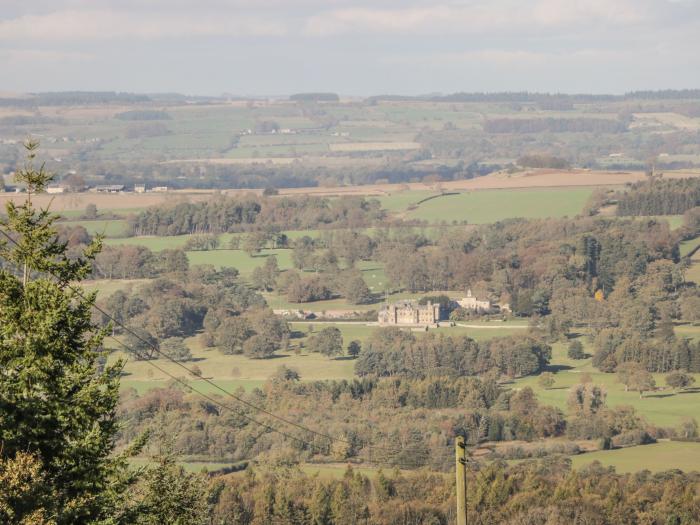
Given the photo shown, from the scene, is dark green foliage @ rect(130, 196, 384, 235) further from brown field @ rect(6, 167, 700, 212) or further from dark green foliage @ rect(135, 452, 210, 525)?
dark green foliage @ rect(135, 452, 210, 525)

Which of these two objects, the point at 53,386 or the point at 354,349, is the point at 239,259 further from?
the point at 53,386

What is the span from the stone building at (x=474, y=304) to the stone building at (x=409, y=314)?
3.20 metres

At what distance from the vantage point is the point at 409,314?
76.3 meters

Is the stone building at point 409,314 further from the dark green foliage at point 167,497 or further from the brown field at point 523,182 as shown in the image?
the dark green foliage at point 167,497

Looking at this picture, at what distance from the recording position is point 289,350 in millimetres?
68062

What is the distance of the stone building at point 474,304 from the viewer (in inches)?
3189

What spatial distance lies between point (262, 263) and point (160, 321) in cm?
2189

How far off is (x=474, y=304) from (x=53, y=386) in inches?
2667

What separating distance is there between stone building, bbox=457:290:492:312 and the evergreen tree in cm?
6581

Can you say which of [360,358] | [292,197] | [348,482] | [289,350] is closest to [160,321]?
[289,350]

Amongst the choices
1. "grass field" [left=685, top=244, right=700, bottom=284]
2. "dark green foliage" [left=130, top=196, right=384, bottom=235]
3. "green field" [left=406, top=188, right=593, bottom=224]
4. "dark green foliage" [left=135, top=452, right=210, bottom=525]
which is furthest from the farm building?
"dark green foliage" [left=135, top=452, right=210, bottom=525]

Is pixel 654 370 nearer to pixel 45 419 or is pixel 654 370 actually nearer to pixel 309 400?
pixel 309 400

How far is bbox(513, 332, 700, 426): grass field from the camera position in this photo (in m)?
51.5

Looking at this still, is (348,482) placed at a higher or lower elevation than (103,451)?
lower
